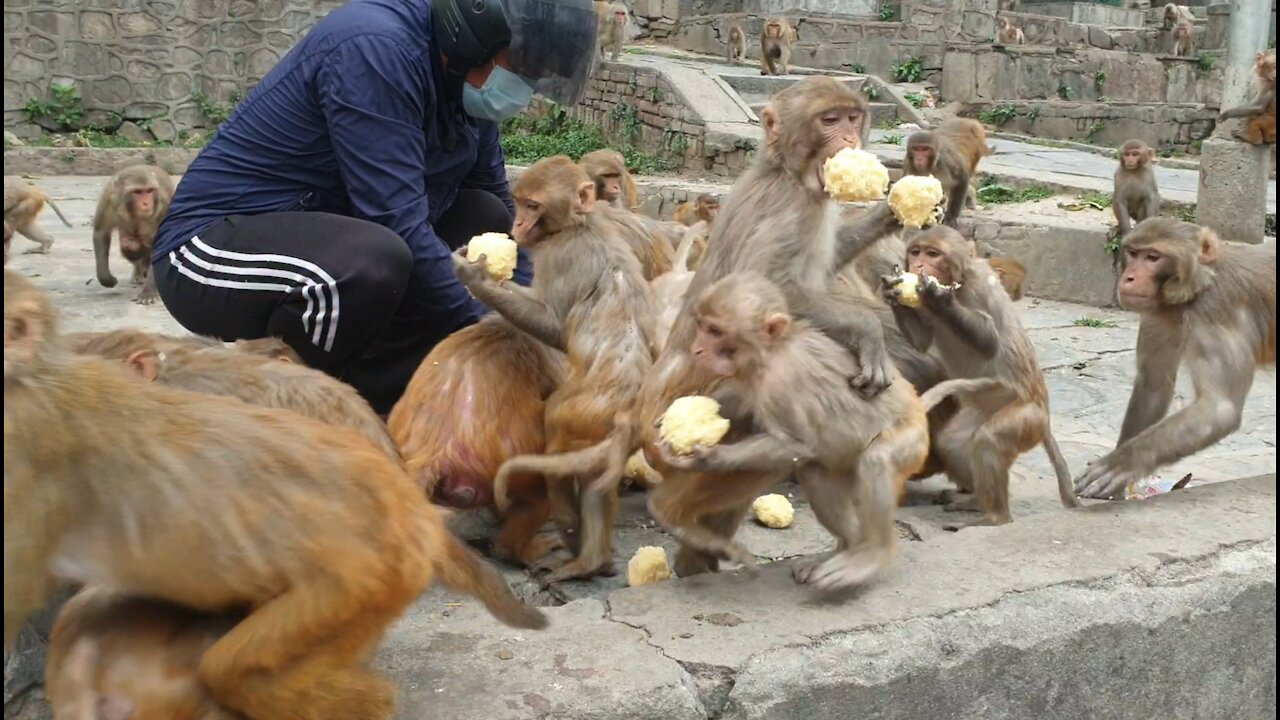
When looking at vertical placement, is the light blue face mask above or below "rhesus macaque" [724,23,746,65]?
below

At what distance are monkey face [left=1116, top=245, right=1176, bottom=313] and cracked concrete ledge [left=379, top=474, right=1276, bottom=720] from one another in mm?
828

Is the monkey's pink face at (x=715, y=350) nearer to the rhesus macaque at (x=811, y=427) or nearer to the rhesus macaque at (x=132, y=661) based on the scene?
the rhesus macaque at (x=811, y=427)

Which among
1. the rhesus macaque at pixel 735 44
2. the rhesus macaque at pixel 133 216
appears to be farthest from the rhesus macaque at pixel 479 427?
the rhesus macaque at pixel 735 44

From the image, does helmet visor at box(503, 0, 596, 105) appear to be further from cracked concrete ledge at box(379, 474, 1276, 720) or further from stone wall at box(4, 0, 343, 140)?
stone wall at box(4, 0, 343, 140)

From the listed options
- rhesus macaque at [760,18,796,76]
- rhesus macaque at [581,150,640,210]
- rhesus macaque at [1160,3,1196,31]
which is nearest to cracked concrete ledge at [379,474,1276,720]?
rhesus macaque at [581,150,640,210]

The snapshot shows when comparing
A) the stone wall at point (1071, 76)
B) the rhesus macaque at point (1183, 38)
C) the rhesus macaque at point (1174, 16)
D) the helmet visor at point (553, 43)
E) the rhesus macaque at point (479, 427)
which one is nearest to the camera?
the rhesus macaque at point (479, 427)

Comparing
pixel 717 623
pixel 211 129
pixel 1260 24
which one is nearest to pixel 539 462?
pixel 717 623

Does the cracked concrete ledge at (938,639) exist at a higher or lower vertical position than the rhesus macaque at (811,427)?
lower

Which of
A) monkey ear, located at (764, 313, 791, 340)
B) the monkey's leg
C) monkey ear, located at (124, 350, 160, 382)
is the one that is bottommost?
the monkey's leg

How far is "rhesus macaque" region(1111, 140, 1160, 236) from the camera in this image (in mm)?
11203

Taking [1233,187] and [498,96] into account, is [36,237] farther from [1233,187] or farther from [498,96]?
[1233,187]

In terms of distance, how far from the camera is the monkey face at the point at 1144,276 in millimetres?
4641

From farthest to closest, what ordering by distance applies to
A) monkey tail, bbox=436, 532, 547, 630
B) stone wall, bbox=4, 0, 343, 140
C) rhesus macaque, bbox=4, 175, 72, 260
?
1. stone wall, bbox=4, 0, 343, 140
2. rhesus macaque, bbox=4, 175, 72, 260
3. monkey tail, bbox=436, 532, 547, 630

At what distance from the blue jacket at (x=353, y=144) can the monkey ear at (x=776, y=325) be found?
64.6 inches
